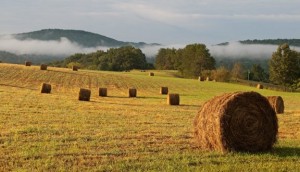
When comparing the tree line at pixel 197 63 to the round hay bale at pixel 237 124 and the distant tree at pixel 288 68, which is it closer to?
the distant tree at pixel 288 68

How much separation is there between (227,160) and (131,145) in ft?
9.26

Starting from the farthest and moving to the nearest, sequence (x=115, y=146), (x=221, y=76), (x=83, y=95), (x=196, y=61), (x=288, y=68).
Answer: (x=196, y=61)
(x=288, y=68)
(x=221, y=76)
(x=83, y=95)
(x=115, y=146)

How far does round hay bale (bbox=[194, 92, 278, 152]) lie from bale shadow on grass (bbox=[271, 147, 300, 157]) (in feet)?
0.97

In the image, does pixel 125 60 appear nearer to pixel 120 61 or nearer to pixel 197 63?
pixel 120 61

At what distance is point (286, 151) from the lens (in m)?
12.8

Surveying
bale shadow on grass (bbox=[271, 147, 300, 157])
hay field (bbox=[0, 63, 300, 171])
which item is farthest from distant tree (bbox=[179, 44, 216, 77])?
bale shadow on grass (bbox=[271, 147, 300, 157])

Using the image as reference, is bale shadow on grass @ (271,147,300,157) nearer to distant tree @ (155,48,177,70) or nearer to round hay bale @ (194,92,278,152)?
round hay bale @ (194,92,278,152)

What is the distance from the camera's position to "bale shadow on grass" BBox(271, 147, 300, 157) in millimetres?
12327

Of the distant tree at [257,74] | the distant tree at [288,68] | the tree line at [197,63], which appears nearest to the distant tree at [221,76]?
the tree line at [197,63]

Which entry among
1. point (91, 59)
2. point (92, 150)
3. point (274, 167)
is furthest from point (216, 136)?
point (91, 59)

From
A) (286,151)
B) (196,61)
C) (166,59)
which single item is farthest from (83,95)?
(166,59)

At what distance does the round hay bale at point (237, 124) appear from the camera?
40.4ft

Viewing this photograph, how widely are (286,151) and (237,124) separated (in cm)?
158

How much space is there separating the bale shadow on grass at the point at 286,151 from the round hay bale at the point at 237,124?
29cm
